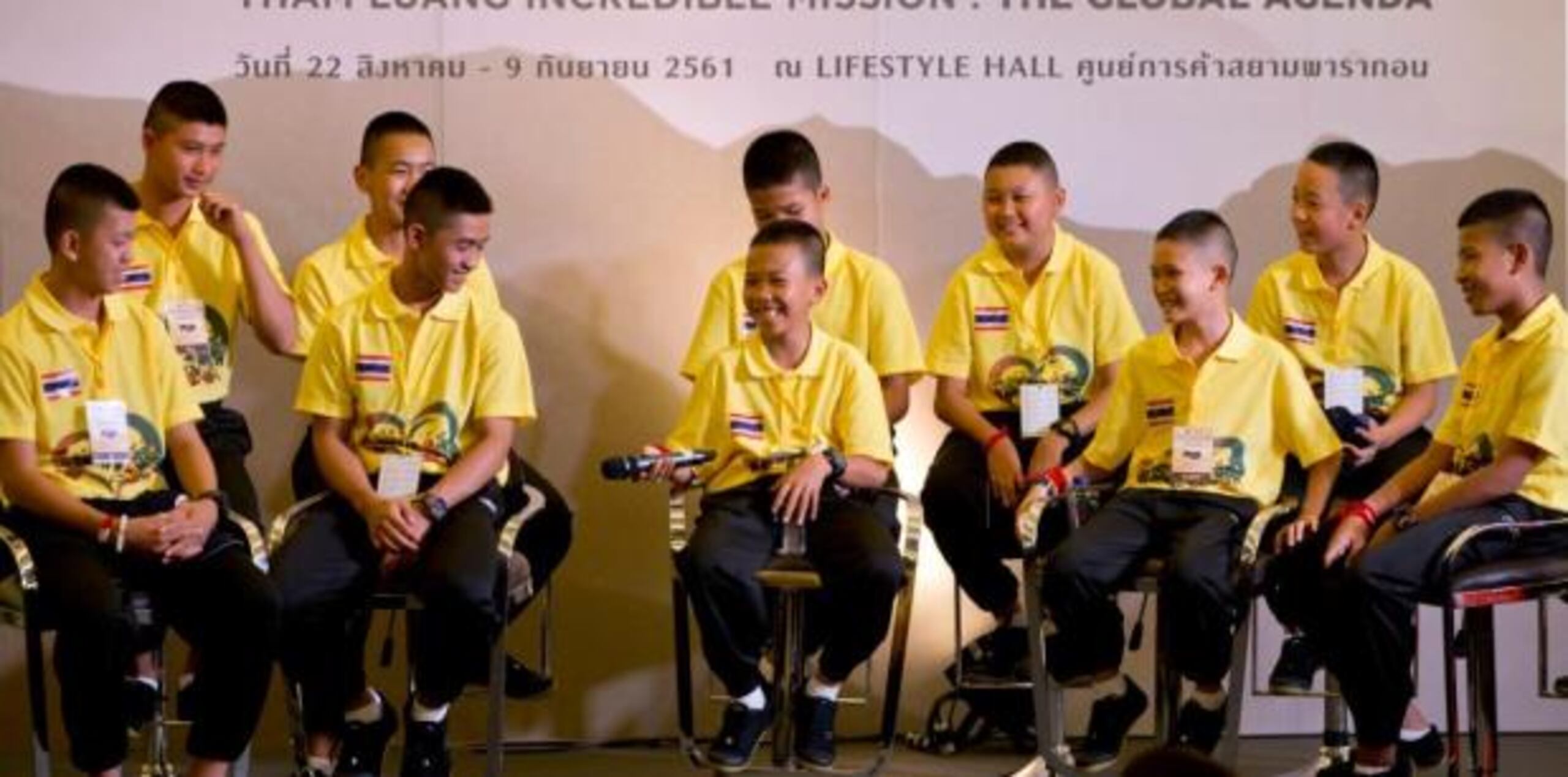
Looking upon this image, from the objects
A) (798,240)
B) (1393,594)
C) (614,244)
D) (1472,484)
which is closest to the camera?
(1393,594)

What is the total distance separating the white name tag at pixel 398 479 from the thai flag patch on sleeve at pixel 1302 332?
7.15 ft

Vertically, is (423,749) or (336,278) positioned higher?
(336,278)

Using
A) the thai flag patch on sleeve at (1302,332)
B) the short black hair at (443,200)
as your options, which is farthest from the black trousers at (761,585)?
the thai flag patch on sleeve at (1302,332)

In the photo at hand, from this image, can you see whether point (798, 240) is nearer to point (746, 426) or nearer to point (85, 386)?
point (746, 426)

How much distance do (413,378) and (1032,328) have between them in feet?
5.28

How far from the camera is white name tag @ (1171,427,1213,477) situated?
5.68 metres

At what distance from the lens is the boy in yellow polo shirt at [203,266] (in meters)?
6.00

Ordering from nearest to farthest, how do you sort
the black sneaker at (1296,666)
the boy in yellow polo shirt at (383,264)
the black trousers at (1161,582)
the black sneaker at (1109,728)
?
1. the black trousers at (1161,582)
2. the black sneaker at (1109,728)
3. the boy in yellow polo shirt at (383,264)
4. the black sneaker at (1296,666)

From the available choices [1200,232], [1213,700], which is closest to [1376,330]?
[1200,232]

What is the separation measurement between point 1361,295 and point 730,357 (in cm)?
158

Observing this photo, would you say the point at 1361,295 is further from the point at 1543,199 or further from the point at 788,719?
the point at 788,719

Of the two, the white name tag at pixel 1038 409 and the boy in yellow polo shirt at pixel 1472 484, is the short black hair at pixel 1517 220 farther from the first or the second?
the white name tag at pixel 1038 409

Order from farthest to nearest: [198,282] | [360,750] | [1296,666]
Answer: [1296,666] → [198,282] → [360,750]

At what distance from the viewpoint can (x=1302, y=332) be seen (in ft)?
20.5
